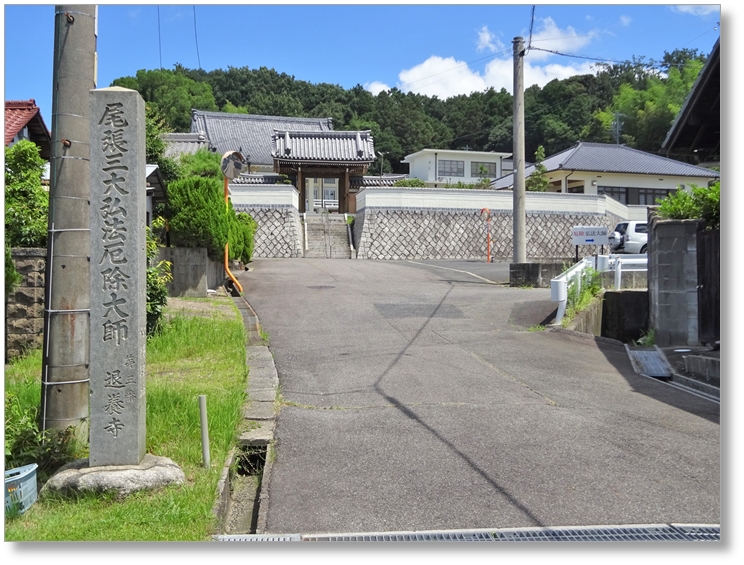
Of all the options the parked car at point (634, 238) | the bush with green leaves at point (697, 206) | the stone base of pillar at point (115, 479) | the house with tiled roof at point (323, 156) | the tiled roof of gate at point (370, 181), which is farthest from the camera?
the tiled roof of gate at point (370, 181)

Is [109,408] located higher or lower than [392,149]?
lower

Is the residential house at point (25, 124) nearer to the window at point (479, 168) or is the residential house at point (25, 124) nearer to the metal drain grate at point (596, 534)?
the metal drain grate at point (596, 534)

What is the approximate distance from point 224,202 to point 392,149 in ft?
138

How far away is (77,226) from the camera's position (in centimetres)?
442

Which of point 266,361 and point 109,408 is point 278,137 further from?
point 109,408

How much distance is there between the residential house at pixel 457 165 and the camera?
4397 centimetres

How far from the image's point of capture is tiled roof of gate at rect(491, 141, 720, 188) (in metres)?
32.2

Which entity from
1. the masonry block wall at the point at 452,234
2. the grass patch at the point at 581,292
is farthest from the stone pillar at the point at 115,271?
the masonry block wall at the point at 452,234

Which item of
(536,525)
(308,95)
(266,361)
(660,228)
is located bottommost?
(536,525)

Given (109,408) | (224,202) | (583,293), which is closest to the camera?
(109,408)

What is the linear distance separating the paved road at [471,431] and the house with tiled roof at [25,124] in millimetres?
8054

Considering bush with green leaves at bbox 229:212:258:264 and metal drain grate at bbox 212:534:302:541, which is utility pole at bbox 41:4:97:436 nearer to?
metal drain grate at bbox 212:534:302:541

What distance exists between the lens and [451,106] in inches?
2356

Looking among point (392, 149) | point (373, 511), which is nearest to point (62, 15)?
point (373, 511)
